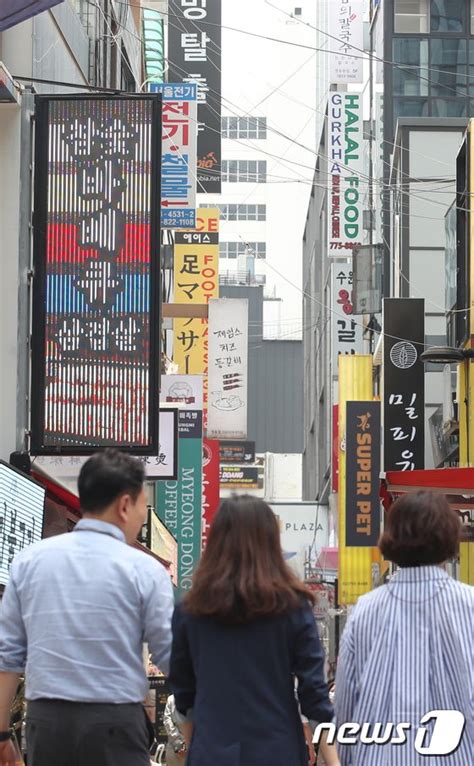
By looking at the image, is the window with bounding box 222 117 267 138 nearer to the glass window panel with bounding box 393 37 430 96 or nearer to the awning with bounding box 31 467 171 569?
the glass window panel with bounding box 393 37 430 96

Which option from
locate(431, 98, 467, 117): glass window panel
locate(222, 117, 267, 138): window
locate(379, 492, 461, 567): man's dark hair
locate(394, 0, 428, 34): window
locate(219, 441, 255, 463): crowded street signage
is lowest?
locate(219, 441, 255, 463): crowded street signage

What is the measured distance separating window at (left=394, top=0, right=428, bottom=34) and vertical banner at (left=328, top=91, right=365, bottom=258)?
200 inches

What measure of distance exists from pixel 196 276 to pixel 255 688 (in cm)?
2953

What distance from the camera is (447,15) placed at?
1656 inches

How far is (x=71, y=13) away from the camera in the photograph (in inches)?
614

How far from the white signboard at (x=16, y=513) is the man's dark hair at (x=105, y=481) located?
4.88 m

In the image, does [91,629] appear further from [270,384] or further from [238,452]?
[270,384]

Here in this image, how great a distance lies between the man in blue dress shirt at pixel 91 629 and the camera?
486 centimetres

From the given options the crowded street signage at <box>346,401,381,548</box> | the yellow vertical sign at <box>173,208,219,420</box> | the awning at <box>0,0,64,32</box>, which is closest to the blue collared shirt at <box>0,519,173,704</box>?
the awning at <box>0,0,64,32</box>

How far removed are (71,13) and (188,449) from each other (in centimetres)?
1146

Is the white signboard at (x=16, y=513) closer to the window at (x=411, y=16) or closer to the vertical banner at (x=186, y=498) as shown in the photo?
the vertical banner at (x=186, y=498)

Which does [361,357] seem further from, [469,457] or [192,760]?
[192,760]

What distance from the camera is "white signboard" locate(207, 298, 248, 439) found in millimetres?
28766

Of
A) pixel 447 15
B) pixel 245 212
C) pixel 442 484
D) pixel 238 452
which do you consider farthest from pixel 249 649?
pixel 245 212
